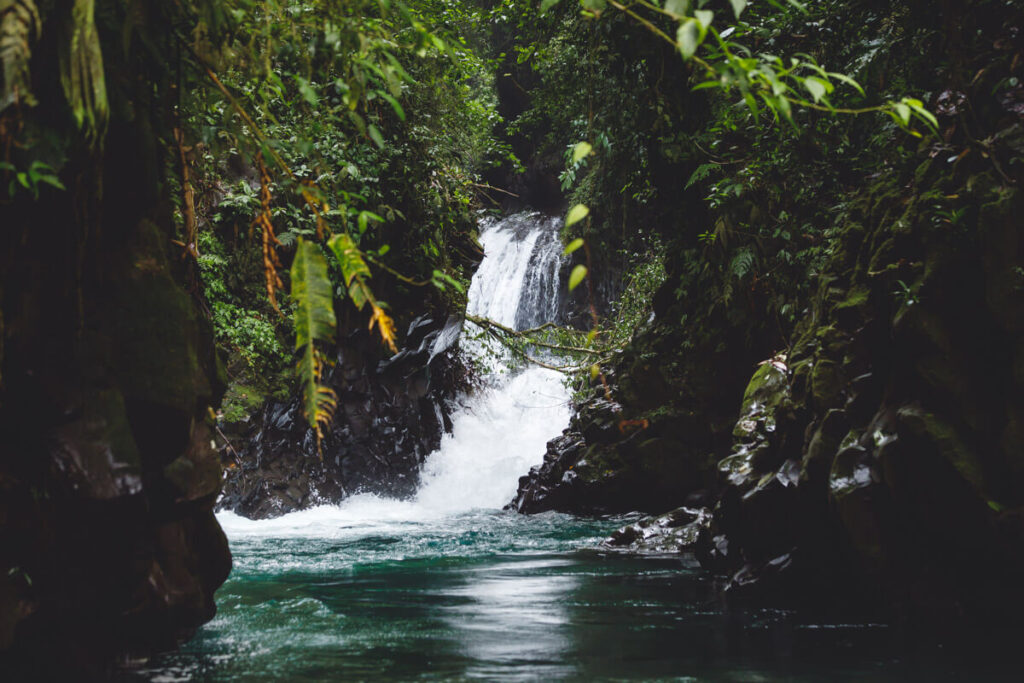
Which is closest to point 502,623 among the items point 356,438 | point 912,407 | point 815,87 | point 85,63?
point 912,407

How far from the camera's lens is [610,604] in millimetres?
6062

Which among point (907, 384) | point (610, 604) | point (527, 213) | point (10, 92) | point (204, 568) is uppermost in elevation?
point (527, 213)

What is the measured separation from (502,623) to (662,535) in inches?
164

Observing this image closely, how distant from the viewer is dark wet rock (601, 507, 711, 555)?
888 centimetres

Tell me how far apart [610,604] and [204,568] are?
3.11 meters

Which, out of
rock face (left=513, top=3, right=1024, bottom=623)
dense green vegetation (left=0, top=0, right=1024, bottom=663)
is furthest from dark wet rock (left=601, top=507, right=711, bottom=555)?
dense green vegetation (left=0, top=0, right=1024, bottom=663)

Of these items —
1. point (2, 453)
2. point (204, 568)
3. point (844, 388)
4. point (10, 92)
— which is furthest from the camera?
point (844, 388)

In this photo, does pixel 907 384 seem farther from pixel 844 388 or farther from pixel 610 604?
pixel 610 604

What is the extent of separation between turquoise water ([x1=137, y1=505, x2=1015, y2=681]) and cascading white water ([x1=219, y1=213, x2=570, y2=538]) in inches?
181

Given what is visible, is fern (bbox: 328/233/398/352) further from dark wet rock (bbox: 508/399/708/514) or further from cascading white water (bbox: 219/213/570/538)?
dark wet rock (bbox: 508/399/708/514)

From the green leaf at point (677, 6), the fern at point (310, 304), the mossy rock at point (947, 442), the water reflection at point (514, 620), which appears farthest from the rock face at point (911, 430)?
the fern at point (310, 304)

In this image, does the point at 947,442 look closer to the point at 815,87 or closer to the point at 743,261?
the point at 815,87

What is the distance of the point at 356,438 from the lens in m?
15.5

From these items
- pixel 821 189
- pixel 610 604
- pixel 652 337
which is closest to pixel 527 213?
pixel 652 337
